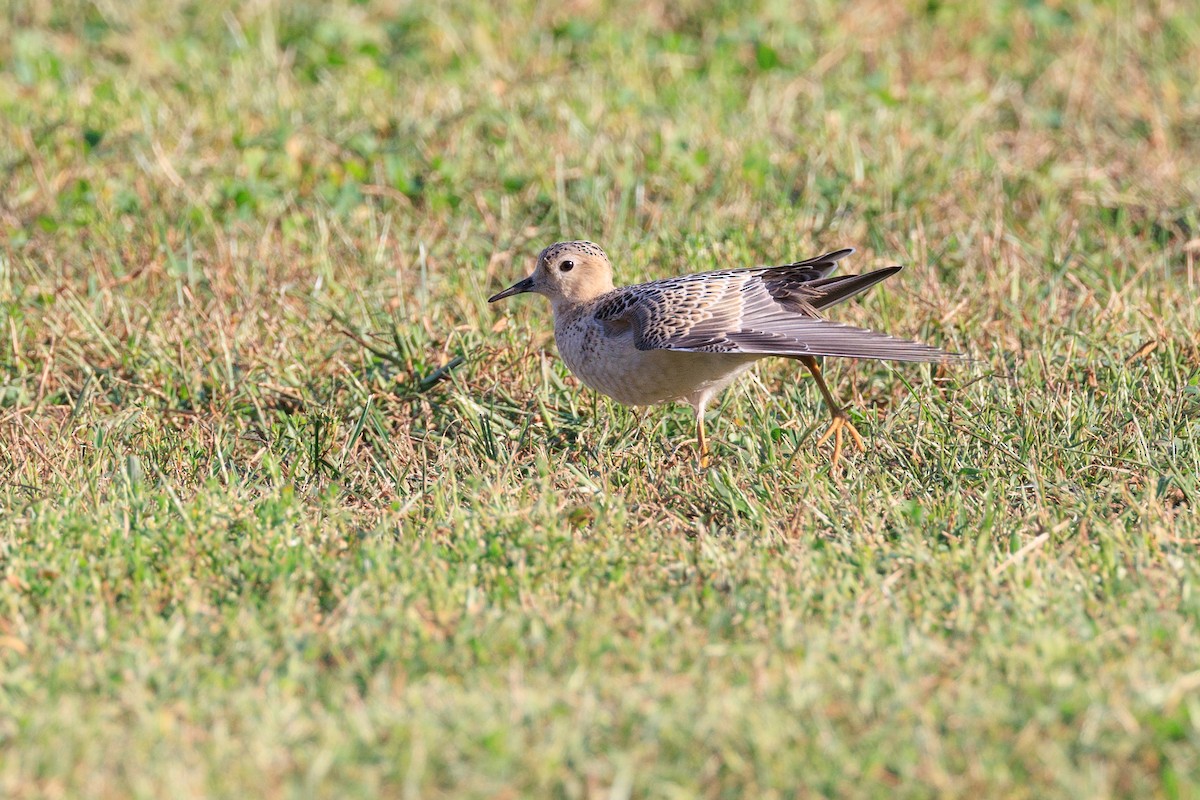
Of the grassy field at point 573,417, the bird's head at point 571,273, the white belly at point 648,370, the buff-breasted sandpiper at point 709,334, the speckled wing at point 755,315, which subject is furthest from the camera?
the bird's head at point 571,273

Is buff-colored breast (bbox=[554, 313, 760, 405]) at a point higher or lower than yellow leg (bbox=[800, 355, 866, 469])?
higher

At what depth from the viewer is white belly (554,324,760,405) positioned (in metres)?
5.32

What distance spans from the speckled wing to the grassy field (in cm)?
43

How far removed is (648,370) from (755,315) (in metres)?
0.42

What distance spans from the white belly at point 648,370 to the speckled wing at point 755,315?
0.08m

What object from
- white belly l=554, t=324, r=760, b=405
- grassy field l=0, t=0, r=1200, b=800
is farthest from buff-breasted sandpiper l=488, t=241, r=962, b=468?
grassy field l=0, t=0, r=1200, b=800

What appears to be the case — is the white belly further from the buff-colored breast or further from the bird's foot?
the bird's foot

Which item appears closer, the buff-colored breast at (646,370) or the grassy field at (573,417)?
the grassy field at (573,417)

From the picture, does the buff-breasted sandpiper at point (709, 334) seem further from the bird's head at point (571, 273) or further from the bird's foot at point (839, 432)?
the bird's head at point (571, 273)

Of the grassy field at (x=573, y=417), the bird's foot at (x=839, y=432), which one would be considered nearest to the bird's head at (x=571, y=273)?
the grassy field at (x=573, y=417)

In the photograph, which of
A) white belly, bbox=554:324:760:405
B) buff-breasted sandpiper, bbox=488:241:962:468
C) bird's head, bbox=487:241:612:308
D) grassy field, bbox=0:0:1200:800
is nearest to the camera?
grassy field, bbox=0:0:1200:800

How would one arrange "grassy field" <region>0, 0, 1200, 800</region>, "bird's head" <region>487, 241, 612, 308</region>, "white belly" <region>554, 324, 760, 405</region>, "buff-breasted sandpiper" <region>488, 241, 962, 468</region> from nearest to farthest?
"grassy field" <region>0, 0, 1200, 800</region> < "buff-breasted sandpiper" <region>488, 241, 962, 468</region> < "white belly" <region>554, 324, 760, 405</region> < "bird's head" <region>487, 241, 612, 308</region>

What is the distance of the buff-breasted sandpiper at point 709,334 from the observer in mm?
5090

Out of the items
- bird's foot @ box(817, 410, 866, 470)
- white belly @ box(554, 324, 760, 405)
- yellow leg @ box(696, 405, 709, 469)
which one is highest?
white belly @ box(554, 324, 760, 405)
